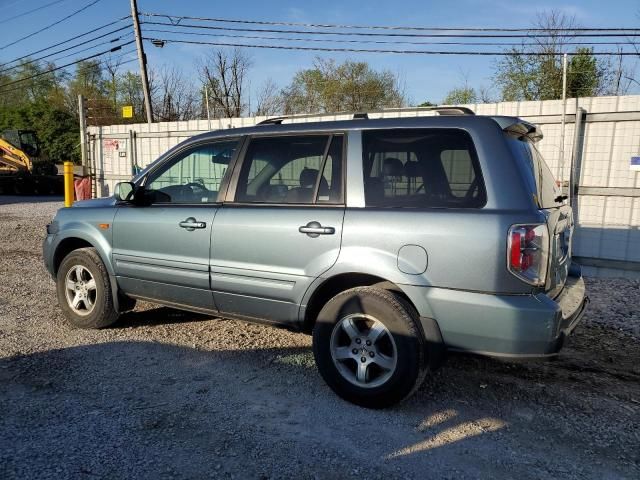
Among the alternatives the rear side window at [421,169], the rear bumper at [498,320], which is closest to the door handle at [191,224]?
the rear side window at [421,169]

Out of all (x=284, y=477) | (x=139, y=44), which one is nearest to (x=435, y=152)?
(x=284, y=477)

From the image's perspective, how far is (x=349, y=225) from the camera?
3.38m

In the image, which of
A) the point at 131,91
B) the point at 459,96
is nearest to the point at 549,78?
the point at 459,96

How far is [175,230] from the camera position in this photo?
165 inches

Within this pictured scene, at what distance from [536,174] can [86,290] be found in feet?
13.3

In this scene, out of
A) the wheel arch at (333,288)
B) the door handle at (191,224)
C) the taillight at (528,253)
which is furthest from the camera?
the door handle at (191,224)

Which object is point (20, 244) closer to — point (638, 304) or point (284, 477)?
point (284, 477)

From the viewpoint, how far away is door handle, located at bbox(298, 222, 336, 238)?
3.43 m

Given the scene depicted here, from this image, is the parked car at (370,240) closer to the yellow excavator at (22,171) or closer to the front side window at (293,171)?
the front side window at (293,171)

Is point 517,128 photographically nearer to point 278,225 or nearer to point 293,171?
point 293,171

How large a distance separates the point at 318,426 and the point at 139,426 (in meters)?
1.08

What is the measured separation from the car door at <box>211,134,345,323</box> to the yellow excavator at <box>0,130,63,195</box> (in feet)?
89.2

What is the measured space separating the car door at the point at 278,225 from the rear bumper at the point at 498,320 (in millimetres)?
768

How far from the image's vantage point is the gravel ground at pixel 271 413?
2.70 m
